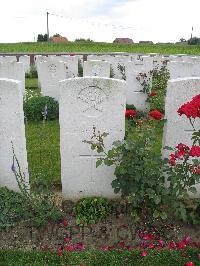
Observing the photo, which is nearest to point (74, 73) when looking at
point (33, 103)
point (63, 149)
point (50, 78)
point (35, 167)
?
point (50, 78)

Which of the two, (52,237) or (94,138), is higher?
(94,138)

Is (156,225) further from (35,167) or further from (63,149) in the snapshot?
(35,167)

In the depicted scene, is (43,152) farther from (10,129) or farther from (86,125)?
(86,125)

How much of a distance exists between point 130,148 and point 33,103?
4.72m

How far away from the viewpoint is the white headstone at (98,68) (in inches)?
364

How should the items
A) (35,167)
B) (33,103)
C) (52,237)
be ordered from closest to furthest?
(52,237) < (35,167) < (33,103)

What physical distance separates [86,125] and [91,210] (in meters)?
0.98

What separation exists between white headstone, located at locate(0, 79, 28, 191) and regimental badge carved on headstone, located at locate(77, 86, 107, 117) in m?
0.69

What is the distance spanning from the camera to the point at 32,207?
A: 4.21 m

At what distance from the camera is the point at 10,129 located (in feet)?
14.7

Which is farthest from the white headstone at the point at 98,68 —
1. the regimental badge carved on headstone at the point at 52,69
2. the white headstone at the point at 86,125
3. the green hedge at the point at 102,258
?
the green hedge at the point at 102,258

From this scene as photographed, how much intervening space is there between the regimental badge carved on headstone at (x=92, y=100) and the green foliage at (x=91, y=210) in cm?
102

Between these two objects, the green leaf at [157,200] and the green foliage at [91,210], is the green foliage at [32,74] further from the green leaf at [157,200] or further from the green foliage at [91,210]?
the green leaf at [157,200]

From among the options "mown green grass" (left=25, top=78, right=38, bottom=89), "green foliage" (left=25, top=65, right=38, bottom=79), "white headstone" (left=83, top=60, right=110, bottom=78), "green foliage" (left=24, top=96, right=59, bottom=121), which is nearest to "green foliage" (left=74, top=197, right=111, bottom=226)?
"green foliage" (left=24, top=96, right=59, bottom=121)
